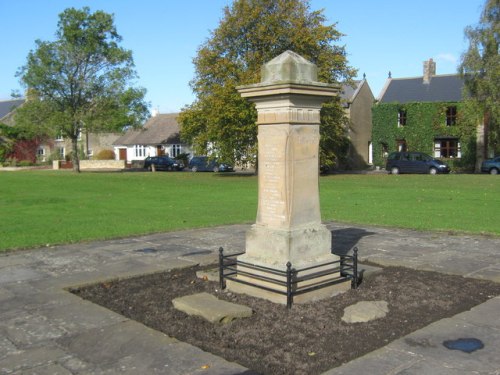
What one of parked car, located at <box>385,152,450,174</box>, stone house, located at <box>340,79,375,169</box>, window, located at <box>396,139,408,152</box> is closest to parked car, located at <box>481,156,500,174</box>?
parked car, located at <box>385,152,450,174</box>

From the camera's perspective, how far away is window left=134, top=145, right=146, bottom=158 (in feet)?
229

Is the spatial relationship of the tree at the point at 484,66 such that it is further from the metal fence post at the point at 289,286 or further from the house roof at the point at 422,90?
the metal fence post at the point at 289,286

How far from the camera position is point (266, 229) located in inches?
266

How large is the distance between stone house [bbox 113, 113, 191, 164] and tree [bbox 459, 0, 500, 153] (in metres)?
37.3

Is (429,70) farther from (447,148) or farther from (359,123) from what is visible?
(359,123)

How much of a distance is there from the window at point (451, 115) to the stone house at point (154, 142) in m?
31.7

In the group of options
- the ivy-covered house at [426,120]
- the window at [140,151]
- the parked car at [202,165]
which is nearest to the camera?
the ivy-covered house at [426,120]

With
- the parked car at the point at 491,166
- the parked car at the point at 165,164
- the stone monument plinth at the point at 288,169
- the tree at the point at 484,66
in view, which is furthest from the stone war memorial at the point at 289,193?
the parked car at the point at 165,164

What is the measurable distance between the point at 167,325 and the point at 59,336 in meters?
1.10

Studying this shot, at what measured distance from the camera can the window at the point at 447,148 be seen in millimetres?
45219

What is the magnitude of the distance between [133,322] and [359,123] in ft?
166

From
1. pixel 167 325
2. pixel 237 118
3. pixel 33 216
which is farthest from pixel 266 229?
pixel 237 118

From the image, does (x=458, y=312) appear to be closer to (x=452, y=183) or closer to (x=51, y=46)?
(x=452, y=183)

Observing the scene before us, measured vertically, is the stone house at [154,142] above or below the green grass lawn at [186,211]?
above
